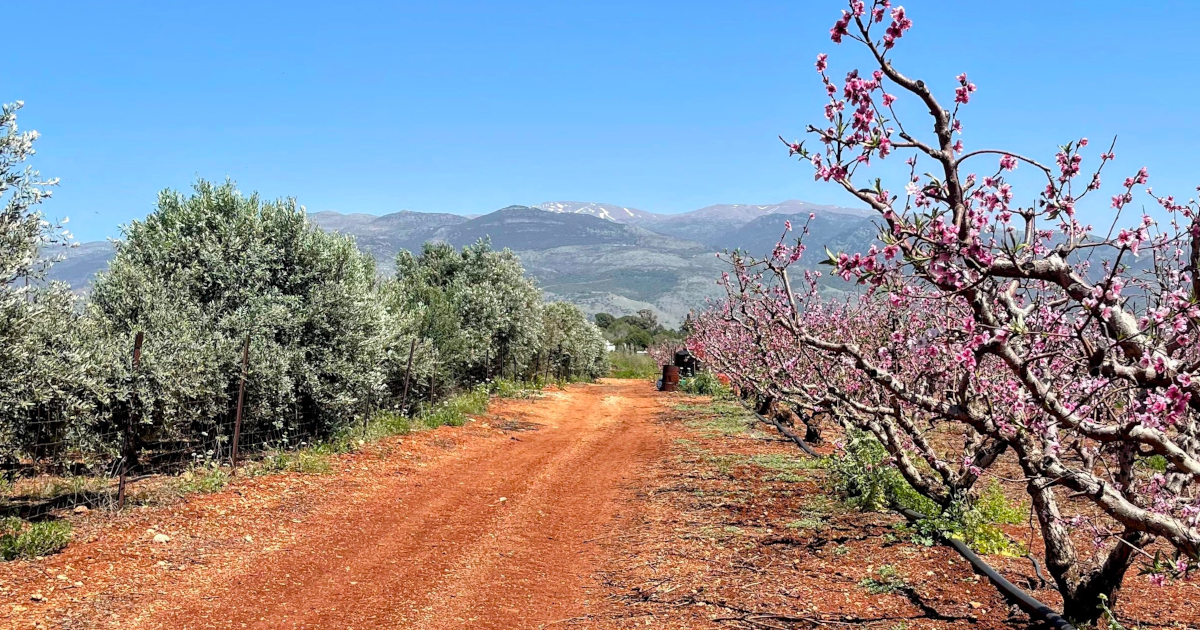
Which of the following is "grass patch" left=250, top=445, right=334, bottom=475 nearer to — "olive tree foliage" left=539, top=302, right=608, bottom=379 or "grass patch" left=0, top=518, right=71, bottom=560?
"grass patch" left=0, top=518, right=71, bottom=560

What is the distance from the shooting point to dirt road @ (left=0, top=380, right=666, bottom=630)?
21.7 ft

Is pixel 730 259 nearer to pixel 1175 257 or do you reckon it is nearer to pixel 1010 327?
pixel 1175 257

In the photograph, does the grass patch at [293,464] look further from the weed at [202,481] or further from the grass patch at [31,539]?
the grass patch at [31,539]

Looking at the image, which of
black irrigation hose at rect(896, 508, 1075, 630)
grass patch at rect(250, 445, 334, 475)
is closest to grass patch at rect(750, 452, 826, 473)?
black irrigation hose at rect(896, 508, 1075, 630)

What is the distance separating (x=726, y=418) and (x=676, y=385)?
16.4m

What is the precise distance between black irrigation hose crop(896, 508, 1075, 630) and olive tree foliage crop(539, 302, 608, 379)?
3367 cm

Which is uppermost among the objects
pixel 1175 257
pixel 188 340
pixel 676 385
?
pixel 1175 257

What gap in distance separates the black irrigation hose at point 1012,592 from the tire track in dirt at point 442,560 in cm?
351

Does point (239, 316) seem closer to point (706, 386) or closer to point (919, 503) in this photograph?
point (919, 503)

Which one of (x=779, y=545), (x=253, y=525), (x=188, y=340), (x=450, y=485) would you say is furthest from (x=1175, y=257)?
(x=188, y=340)

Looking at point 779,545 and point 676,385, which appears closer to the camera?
point 779,545

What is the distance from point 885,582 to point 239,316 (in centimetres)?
1154

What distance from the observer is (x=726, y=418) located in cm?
2448

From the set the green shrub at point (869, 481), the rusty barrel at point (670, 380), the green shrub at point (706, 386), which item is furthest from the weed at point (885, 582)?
the rusty barrel at point (670, 380)
